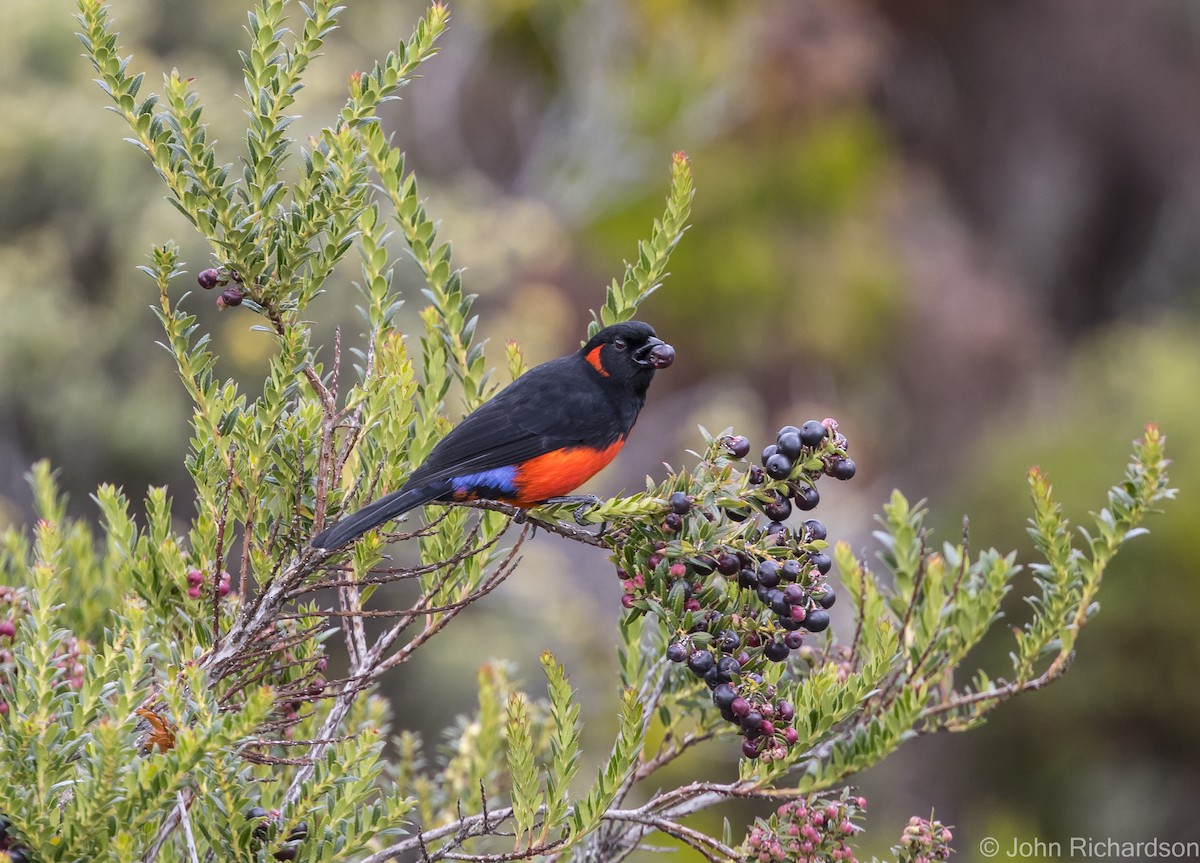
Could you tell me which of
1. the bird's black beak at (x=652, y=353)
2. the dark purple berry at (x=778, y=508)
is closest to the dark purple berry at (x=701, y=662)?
the dark purple berry at (x=778, y=508)

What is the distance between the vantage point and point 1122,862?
7473 millimetres

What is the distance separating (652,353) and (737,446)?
A: 108cm

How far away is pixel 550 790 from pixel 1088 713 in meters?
5.90

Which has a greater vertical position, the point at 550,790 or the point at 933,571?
the point at 933,571

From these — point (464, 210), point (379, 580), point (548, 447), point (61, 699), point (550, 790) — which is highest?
point (464, 210)

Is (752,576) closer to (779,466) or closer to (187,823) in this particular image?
(779,466)

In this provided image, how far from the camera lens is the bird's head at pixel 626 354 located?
2.97 meters

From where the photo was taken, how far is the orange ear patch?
9.95 feet

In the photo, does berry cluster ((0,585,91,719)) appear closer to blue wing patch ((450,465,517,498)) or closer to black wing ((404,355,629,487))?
black wing ((404,355,629,487))

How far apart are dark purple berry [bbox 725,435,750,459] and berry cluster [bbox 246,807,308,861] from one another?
830mm

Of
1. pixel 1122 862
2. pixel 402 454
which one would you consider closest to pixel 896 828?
pixel 1122 862

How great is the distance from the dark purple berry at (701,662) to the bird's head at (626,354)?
→ 1246 millimetres

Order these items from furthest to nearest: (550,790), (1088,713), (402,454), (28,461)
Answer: (28,461) < (1088,713) < (402,454) < (550,790)

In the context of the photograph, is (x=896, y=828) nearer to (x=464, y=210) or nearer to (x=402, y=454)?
(x=464, y=210)
